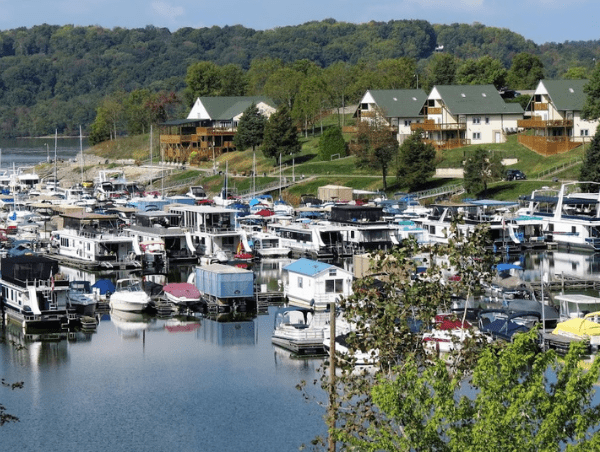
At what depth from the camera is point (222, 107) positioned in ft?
449

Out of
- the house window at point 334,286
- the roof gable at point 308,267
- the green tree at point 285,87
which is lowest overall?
the house window at point 334,286

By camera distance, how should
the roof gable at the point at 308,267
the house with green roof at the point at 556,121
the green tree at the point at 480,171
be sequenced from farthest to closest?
1. the house with green roof at the point at 556,121
2. the green tree at the point at 480,171
3. the roof gable at the point at 308,267

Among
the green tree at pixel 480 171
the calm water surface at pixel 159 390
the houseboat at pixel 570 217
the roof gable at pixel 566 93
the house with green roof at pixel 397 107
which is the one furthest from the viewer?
the house with green roof at pixel 397 107

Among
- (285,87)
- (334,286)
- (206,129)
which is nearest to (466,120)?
(206,129)

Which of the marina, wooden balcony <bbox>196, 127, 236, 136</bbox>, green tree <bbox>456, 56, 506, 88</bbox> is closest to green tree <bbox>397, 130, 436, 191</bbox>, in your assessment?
the marina

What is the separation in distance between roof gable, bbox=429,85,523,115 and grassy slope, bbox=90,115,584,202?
13.8 ft

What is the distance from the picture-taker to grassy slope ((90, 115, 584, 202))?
308ft

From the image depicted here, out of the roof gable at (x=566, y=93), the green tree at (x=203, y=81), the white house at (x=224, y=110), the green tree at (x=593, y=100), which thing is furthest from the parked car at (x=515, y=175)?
the green tree at (x=203, y=81)

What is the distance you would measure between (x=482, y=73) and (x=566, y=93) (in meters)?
27.8

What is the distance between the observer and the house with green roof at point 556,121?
102875mm

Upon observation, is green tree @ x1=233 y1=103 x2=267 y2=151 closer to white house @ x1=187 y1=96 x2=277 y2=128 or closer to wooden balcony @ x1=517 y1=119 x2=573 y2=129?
white house @ x1=187 y1=96 x2=277 y2=128

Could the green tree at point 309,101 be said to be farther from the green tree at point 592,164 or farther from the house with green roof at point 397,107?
the green tree at point 592,164

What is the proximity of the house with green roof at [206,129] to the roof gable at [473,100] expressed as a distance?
23453mm

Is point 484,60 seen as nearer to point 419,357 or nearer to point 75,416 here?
point 75,416
